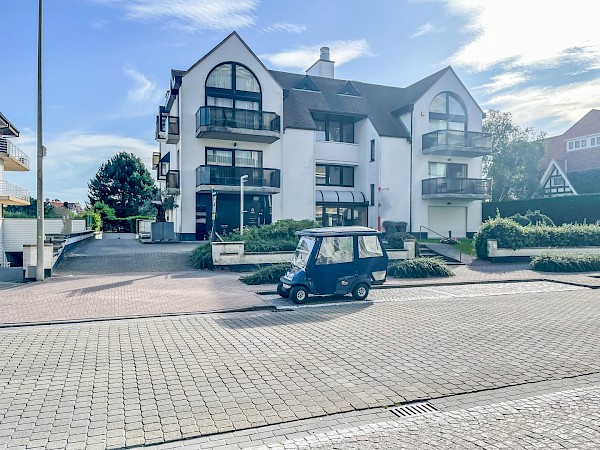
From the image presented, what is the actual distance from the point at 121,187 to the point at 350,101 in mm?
37528

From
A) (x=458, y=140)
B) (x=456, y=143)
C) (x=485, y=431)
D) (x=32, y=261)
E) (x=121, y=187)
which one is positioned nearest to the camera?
(x=485, y=431)

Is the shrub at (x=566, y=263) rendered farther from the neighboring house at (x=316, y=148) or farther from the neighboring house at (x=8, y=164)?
the neighboring house at (x=8, y=164)

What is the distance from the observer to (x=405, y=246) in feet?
62.8

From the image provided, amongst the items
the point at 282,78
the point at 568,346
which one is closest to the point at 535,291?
the point at 568,346

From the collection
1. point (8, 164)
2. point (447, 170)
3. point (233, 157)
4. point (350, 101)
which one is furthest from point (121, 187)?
point (447, 170)

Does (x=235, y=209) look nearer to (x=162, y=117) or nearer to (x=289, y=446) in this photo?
(x=162, y=117)

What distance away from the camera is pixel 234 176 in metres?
26.4

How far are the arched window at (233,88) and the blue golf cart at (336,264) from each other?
61.7 ft

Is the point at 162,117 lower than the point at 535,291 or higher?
higher

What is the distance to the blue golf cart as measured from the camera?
10.8m

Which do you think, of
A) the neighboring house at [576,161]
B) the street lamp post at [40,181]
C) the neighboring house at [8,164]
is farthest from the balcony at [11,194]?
the neighboring house at [576,161]

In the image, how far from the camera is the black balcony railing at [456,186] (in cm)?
3100

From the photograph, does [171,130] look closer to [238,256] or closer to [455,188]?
[238,256]

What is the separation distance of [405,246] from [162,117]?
20.8 metres
